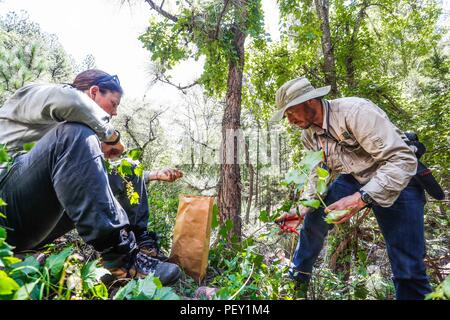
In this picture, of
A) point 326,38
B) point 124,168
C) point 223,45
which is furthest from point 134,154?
point 326,38

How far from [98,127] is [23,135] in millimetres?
420

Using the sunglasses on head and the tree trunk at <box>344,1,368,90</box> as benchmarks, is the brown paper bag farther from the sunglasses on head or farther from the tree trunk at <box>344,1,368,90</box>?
the tree trunk at <box>344,1,368,90</box>

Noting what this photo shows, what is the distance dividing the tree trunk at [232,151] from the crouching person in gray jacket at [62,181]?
1.95m

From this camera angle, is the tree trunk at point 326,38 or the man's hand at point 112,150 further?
the tree trunk at point 326,38

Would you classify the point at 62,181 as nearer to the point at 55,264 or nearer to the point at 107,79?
the point at 55,264

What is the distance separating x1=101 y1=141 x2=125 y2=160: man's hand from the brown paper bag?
1.83 ft

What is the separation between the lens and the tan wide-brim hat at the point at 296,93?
6.19 ft

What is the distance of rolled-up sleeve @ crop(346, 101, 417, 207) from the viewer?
1.61 meters

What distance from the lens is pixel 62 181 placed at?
1.25 metres

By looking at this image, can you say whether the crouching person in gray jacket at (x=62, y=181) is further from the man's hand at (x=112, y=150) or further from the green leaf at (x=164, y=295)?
the green leaf at (x=164, y=295)

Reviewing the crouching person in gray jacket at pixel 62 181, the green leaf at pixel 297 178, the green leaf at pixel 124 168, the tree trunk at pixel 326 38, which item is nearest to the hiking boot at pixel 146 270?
the crouching person in gray jacket at pixel 62 181

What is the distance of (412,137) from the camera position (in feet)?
6.11

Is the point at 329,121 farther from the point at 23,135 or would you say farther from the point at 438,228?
the point at 438,228
